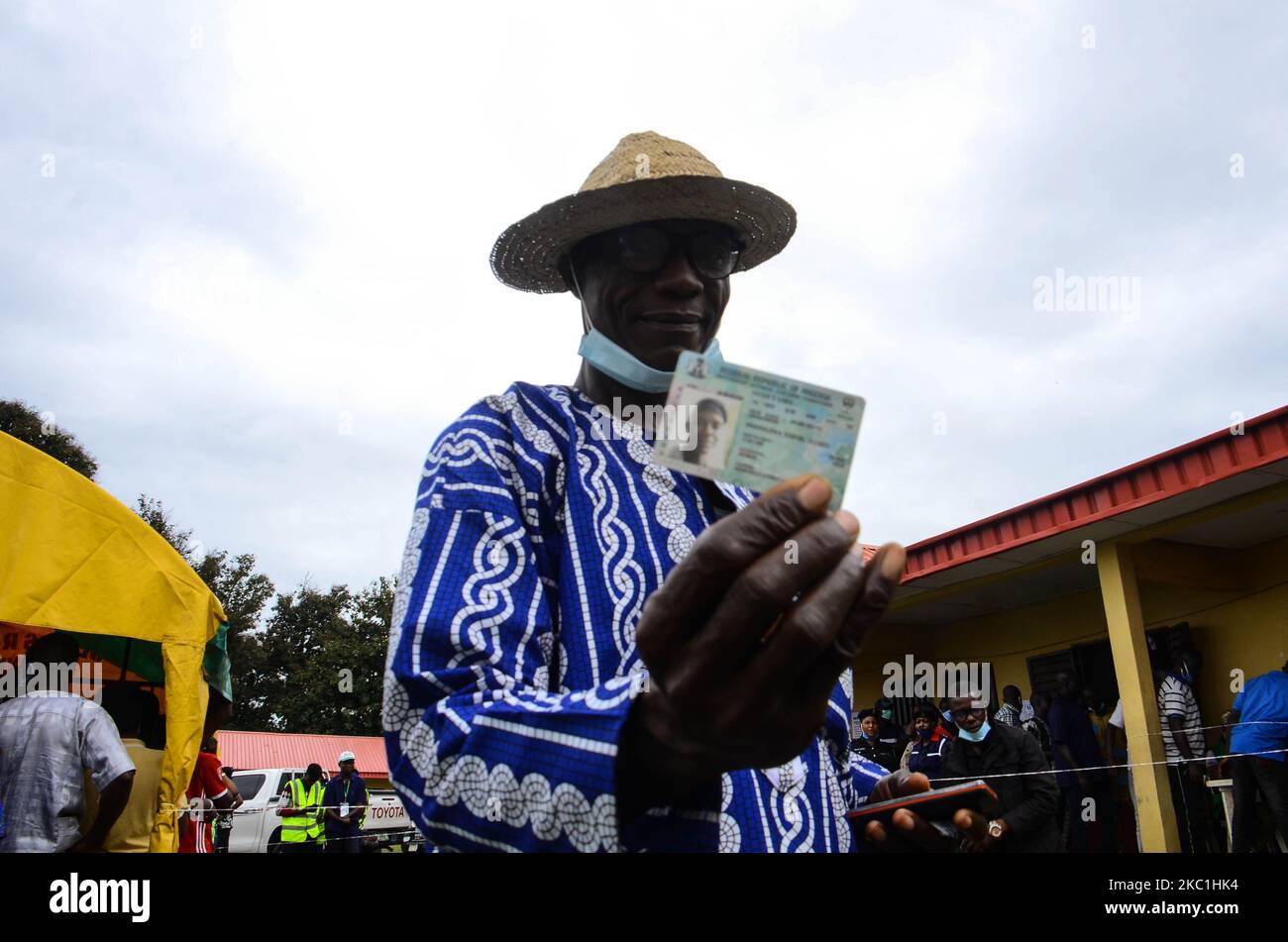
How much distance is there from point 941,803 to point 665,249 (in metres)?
1.21

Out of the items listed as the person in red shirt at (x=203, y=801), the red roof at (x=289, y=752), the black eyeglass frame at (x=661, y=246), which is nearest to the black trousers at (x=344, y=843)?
the person in red shirt at (x=203, y=801)

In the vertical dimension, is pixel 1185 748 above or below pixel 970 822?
below

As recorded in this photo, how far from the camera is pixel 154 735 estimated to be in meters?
6.04

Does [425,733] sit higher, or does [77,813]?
[425,733]

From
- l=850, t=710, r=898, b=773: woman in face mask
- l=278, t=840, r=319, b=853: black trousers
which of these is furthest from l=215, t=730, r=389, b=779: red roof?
l=850, t=710, r=898, b=773: woman in face mask

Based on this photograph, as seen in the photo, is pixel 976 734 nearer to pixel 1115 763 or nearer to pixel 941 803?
pixel 1115 763

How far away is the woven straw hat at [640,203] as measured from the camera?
80.3 inches

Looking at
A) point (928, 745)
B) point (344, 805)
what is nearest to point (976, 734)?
point (928, 745)

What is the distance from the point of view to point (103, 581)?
215 inches

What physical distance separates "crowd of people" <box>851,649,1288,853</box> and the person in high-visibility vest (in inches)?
317

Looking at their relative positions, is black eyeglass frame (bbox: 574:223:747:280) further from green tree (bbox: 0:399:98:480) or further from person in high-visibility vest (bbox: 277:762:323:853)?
green tree (bbox: 0:399:98:480)

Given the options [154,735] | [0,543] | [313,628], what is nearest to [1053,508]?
[154,735]
